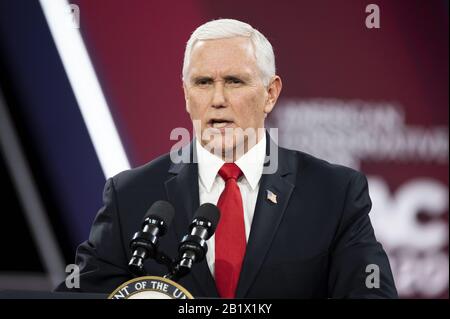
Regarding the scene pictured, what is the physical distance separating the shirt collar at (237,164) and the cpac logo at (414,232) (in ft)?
5.04

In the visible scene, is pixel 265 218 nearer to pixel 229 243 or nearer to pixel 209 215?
pixel 229 243

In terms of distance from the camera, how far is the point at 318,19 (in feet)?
11.5

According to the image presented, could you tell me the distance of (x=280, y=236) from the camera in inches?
76.7

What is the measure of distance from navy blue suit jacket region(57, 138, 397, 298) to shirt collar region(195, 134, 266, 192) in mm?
30

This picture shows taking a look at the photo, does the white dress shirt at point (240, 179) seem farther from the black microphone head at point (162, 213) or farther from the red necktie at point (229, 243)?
the black microphone head at point (162, 213)

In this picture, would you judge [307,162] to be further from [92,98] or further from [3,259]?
[3,259]

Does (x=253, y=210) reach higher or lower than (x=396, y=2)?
lower

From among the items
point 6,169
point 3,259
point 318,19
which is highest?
point 318,19

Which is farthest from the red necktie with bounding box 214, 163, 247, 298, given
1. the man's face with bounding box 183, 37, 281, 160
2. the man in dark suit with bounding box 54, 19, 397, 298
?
the man's face with bounding box 183, 37, 281, 160

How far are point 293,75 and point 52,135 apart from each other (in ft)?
3.52

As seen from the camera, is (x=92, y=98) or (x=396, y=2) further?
(x=396, y=2)
